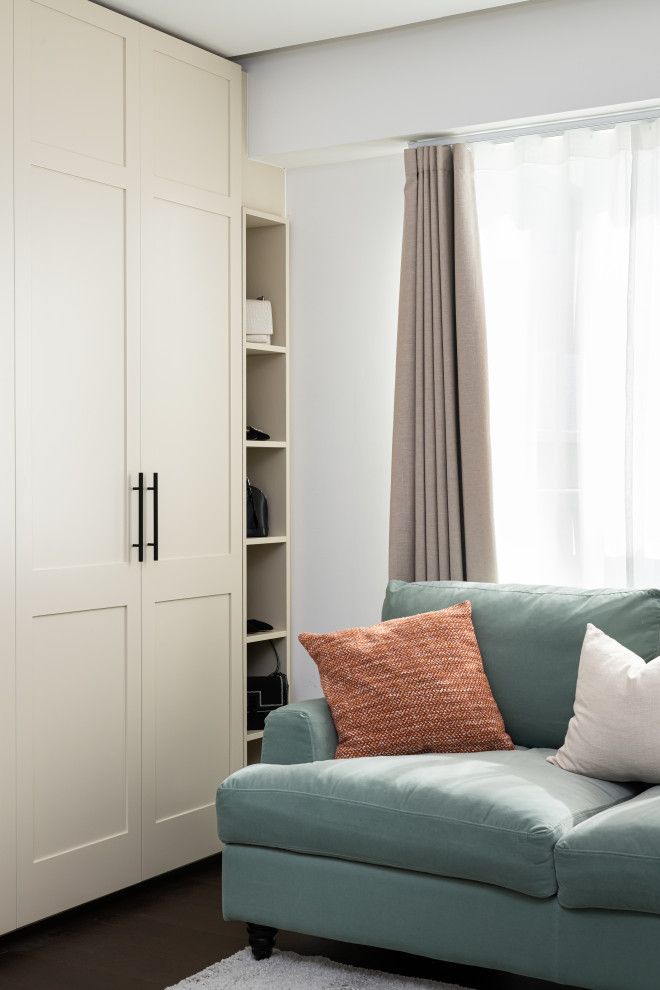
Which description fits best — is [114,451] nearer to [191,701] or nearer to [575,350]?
[191,701]

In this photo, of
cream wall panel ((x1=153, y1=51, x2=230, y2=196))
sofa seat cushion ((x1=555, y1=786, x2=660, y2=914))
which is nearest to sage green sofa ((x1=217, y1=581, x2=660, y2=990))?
sofa seat cushion ((x1=555, y1=786, x2=660, y2=914))

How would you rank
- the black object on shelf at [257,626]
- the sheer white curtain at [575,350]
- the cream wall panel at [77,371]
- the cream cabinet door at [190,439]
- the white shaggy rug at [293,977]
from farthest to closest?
the black object on shelf at [257,626]
the cream cabinet door at [190,439]
the sheer white curtain at [575,350]
the cream wall panel at [77,371]
the white shaggy rug at [293,977]

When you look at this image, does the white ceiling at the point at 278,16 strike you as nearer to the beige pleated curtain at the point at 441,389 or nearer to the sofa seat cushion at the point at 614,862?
the beige pleated curtain at the point at 441,389

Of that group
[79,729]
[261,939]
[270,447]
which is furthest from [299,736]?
[270,447]

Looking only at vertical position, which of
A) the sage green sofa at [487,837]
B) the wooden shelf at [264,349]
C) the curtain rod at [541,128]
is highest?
the curtain rod at [541,128]

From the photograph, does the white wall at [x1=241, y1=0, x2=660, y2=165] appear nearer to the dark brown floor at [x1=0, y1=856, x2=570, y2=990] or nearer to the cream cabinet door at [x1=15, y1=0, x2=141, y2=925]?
the cream cabinet door at [x1=15, y1=0, x2=141, y2=925]

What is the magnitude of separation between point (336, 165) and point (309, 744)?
211 cm

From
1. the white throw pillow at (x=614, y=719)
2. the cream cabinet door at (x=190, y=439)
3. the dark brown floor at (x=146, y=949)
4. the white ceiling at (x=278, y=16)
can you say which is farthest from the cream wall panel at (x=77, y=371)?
the white throw pillow at (x=614, y=719)

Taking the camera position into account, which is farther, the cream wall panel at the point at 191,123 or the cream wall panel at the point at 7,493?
the cream wall panel at the point at 191,123

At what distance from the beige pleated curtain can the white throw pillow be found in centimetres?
71

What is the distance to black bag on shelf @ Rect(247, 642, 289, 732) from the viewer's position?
13.1 feet

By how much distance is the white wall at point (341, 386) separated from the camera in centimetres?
397

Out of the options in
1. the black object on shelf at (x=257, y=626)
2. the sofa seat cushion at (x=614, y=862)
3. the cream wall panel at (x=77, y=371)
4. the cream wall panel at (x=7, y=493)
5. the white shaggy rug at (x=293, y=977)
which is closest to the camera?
the sofa seat cushion at (x=614, y=862)

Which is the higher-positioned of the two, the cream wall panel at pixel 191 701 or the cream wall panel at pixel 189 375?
the cream wall panel at pixel 189 375
